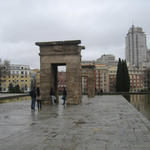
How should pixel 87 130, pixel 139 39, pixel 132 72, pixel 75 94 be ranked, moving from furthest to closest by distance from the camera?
pixel 139 39 < pixel 132 72 < pixel 75 94 < pixel 87 130

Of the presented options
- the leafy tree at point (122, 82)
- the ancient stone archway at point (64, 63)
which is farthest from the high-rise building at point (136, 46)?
the ancient stone archway at point (64, 63)

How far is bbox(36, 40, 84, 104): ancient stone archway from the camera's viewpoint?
17.9 meters

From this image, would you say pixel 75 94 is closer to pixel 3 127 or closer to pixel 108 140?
pixel 3 127

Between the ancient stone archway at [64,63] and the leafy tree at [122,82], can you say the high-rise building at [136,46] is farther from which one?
the ancient stone archway at [64,63]

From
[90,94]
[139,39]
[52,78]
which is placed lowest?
[90,94]

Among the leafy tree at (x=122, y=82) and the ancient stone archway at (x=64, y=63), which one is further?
the leafy tree at (x=122, y=82)

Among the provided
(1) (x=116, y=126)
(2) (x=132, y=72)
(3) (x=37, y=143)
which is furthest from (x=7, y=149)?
(2) (x=132, y=72)

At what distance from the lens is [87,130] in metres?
7.48

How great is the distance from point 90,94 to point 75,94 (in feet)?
51.4

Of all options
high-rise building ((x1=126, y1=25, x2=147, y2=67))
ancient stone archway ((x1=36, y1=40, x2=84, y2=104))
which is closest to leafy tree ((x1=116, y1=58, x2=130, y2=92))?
ancient stone archway ((x1=36, y1=40, x2=84, y2=104))

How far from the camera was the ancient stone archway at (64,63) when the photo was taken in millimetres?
17938

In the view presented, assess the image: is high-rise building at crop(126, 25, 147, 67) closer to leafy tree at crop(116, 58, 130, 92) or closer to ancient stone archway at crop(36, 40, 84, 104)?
leafy tree at crop(116, 58, 130, 92)

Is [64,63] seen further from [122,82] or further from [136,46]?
[136,46]

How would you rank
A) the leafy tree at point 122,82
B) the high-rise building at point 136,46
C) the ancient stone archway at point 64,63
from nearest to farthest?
the ancient stone archway at point 64,63 → the leafy tree at point 122,82 → the high-rise building at point 136,46
